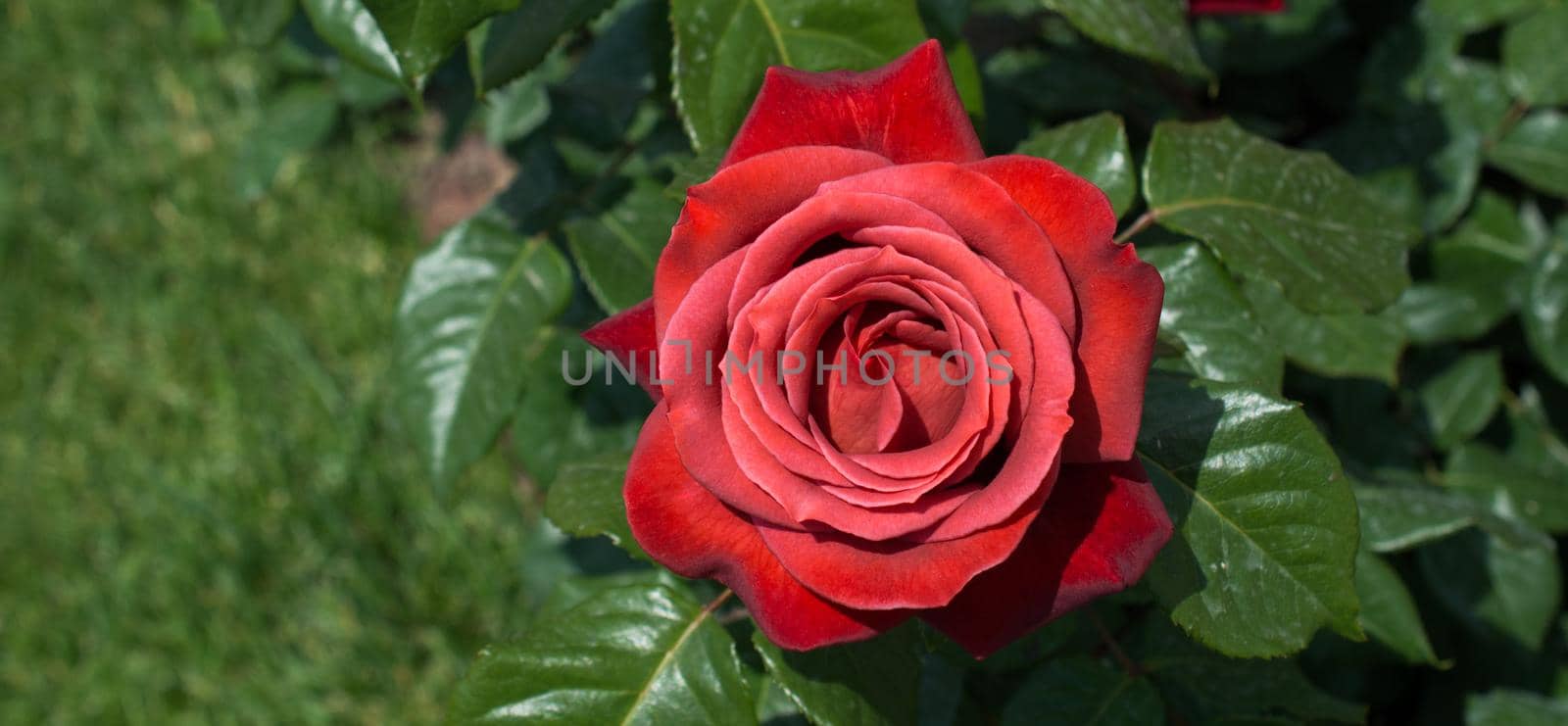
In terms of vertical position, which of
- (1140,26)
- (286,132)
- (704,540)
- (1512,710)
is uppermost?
(286,132)

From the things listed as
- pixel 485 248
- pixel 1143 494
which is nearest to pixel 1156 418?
pixel 1143 494

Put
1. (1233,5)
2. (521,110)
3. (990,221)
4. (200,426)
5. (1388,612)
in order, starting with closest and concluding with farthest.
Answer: (990,221) → (1388,612) → (1233,5) → (521,110) → (200,426)

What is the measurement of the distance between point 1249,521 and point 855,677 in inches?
13.0

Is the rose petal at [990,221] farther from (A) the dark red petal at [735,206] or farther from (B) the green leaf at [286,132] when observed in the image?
(B) the green leaf at [286,132]

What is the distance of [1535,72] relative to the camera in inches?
72.1

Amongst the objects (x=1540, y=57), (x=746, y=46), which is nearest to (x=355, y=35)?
(x=746, y=46)

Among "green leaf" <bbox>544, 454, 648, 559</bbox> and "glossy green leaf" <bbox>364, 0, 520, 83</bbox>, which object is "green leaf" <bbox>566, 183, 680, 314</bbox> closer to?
"green leaf" <bbox>544, 454, 648, 559</bbox>

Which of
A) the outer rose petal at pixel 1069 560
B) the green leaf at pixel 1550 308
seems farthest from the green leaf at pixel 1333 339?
the outer rose petal at pixel 1069 560

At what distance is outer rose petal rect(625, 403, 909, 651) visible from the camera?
817 millimetres

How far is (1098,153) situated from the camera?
1.17m

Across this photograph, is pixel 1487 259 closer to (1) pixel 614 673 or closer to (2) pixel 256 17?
(1) pixel 614 673

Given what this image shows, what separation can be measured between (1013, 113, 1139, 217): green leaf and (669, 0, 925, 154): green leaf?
179 millimetres

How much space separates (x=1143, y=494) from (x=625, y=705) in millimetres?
486

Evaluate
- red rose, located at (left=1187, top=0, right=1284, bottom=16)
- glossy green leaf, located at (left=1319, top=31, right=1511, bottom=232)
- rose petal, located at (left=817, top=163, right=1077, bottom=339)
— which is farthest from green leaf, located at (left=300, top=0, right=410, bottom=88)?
→ glossy green leaf, located at (left=1319, top=31, right=1511, bottom=232)
